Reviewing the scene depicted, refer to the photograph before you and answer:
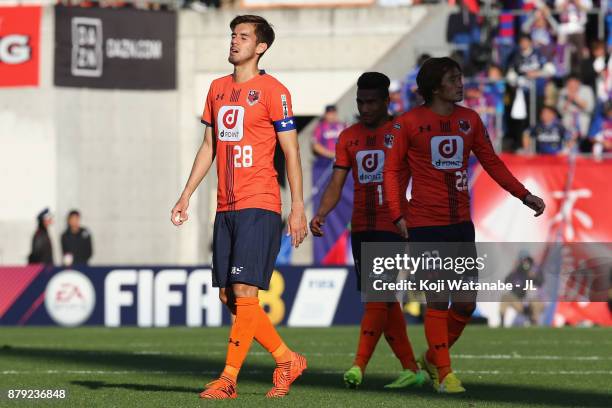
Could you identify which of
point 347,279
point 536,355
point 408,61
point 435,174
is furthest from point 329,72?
point 435,174

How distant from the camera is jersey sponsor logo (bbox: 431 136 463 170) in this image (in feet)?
31.9

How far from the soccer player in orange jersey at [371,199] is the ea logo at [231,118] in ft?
4.57

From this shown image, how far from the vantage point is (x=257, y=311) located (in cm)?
908

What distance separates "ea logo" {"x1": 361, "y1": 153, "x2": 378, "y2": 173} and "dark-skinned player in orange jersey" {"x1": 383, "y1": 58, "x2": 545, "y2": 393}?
21.8 inches

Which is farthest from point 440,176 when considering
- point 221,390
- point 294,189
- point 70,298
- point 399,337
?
point 70,298

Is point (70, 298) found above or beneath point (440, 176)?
beneath

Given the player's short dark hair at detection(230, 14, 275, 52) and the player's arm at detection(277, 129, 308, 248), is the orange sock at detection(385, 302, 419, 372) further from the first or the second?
the player's short dark hair at detection(230, 14, 275, 52)

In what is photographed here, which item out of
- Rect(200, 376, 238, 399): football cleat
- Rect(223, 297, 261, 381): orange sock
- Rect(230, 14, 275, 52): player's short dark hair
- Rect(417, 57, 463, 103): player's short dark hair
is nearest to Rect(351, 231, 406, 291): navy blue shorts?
Rect(417, 57, 463, 103): player's short dark hair

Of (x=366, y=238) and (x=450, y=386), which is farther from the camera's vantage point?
(x=366, y=238)

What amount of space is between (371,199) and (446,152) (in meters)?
0.85

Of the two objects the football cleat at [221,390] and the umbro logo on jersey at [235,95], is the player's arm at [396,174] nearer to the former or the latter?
the umbro logo on jersey at [235,95]

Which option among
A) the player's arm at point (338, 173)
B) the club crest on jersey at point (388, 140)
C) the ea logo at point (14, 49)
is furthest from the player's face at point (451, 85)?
the ea logo at point (14, 49)

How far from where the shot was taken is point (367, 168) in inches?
411

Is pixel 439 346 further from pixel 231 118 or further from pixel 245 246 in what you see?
pixel 231 118
